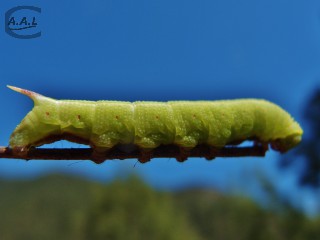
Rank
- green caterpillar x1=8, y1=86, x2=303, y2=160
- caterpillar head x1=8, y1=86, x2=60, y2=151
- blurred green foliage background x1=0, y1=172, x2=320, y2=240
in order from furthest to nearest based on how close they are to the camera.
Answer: blurred green foliage background x1=0, y1=172, x2=320, y2=240, green caterpillar x1=8, y1=86, x2=303, y2=160, caterpillar head x1=8, y1=86, x2=60, y2=151

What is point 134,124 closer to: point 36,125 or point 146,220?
point 36,125

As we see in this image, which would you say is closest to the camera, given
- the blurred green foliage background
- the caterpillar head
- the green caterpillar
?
the caterpillar head

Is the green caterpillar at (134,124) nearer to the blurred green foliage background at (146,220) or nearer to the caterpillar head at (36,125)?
the caterpillar head at (36,125)

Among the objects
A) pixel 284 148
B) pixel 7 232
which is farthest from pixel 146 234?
pixel 284 148

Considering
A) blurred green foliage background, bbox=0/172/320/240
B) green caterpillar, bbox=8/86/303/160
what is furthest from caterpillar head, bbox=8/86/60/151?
blurred green foliage background, bbox=0/172/320/240

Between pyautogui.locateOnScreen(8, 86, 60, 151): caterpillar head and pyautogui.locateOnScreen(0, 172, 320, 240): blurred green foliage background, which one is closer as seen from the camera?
pyautogui.locateOnScreen(8, 86, 60, 151): caterpillar head

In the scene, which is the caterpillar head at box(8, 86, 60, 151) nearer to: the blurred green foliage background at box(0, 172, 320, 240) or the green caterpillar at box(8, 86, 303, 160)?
the green caterpillar at box(8, 86, 303, 160)

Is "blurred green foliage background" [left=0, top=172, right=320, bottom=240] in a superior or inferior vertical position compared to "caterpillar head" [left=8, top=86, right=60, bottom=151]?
inferior

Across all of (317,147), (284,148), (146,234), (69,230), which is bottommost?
(69,230)

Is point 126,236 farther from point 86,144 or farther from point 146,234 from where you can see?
point 86,144
